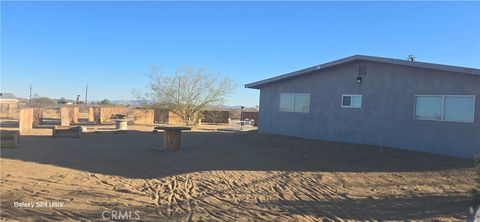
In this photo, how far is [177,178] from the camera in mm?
10977

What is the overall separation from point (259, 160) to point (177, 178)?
399 cm

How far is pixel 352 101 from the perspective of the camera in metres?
18.0

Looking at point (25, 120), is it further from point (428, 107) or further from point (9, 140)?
point (428, 107)

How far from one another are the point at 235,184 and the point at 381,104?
340 inches

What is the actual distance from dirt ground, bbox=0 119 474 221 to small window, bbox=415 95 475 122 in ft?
4.85

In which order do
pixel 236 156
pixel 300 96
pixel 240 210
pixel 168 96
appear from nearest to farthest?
pixel 240 210, pixel 236 156, pixel 300 96, pixel 168 96

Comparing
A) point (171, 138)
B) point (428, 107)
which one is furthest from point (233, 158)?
point (428, 107)

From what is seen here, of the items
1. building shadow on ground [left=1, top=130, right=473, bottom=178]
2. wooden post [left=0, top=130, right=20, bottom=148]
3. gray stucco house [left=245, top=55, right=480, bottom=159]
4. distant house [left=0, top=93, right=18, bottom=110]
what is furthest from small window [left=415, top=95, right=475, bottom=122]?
distant house [left=0, top=93, right=18, bottom=110]

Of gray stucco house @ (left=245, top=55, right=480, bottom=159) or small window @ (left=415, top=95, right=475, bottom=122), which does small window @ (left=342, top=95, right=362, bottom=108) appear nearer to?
gray stucco house @ (left=245, top=55, right=480, bottom=159)

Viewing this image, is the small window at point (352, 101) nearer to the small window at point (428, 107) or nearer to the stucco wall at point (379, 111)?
the stucco wall at point (379, 111)

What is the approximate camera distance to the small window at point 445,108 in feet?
46.7

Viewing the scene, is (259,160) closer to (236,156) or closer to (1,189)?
(236,156)

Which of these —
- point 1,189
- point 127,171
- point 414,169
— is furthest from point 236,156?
point 1,189

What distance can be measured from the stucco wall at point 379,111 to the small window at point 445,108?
0.50 ft
